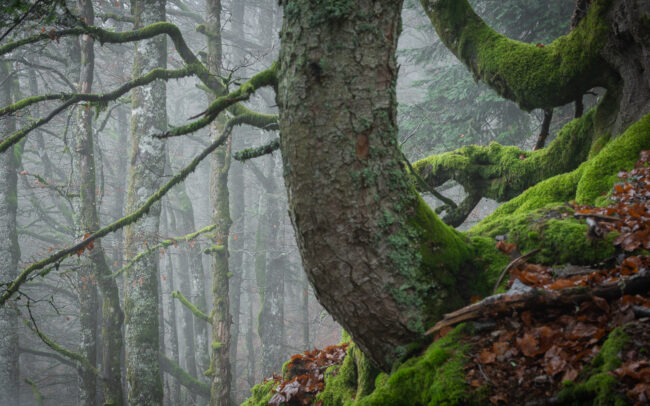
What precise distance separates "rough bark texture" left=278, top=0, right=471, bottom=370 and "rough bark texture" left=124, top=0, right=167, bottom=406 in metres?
6.52

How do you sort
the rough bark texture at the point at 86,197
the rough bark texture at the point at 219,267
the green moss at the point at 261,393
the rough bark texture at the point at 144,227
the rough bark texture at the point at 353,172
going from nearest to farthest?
the rough bark texture at the point at 353,172, the green moss at the point at 261,393, the rough bark texture at the point at 144,227, the rough bark texture at the point at 86,197, the rough bark texture at the point at 219,267

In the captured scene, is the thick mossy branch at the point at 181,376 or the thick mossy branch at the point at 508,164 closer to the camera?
the thick mossy branch at the point at 508,164

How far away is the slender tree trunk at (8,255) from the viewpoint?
10.8m

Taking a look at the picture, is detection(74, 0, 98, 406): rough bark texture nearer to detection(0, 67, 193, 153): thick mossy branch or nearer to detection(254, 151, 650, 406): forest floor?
detection(0, 67, 193, 153): thick mossy branch

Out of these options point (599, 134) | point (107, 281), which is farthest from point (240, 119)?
point (107, 281)

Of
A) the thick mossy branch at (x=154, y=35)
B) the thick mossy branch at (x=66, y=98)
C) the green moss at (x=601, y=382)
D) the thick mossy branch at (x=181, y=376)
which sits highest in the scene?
the thick mossy branch at (x=154, y=35)

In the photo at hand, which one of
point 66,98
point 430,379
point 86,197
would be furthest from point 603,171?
point 86,197

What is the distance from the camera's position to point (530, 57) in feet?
15.0

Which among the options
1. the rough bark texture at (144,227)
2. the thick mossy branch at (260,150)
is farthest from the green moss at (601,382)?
the rough bark texture at (144,227)

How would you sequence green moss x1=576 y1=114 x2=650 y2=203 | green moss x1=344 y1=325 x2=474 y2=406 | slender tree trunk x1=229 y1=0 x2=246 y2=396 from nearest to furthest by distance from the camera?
green moss x1=344 y1=325 x2=474 y2=406 < green moss x1=576 y1=114 x2=650 y2=203 < slender tree trunk x1=229 y1=0 x2=246 y2=396

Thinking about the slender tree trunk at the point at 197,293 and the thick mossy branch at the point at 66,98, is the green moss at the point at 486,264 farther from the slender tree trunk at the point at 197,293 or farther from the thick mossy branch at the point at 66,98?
the slender tree trunk at the point at 197,293

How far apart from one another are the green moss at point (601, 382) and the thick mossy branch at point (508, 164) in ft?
12.9

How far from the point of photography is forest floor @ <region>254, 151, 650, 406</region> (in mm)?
1596

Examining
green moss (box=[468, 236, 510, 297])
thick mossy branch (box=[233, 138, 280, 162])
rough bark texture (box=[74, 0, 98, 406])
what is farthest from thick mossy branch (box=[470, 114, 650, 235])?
rough bark texture (box=[74, 0, 98, 406])
